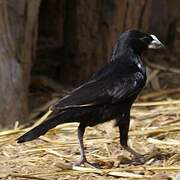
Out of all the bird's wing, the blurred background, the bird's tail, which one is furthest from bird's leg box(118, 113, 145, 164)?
the blurred background

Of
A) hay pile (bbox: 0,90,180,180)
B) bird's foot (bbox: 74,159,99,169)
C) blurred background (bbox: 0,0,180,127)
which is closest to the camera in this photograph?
hay pile (bbox: 0,90,180,180)

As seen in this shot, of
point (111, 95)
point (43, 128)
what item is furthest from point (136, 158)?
point (43, 128)

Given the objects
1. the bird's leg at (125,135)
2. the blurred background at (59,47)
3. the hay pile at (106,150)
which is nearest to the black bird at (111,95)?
the bird's leg at (125,135)

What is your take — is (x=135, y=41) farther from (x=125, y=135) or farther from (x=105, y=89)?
(x=125, y=135)

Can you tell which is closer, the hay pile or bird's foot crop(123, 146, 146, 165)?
the hay pile

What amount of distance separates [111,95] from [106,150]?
0.80m

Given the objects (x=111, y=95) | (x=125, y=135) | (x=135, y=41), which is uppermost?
(x=135, y=41)

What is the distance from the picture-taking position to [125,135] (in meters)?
5.05

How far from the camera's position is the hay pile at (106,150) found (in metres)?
4.76

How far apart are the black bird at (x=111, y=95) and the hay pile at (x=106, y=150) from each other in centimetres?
18

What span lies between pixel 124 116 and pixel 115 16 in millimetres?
2500

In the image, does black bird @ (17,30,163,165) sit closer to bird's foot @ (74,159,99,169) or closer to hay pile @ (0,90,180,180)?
bird's foot @ (74,159,99,169)

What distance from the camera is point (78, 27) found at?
24.3ft

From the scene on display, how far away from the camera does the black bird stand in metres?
4.64
